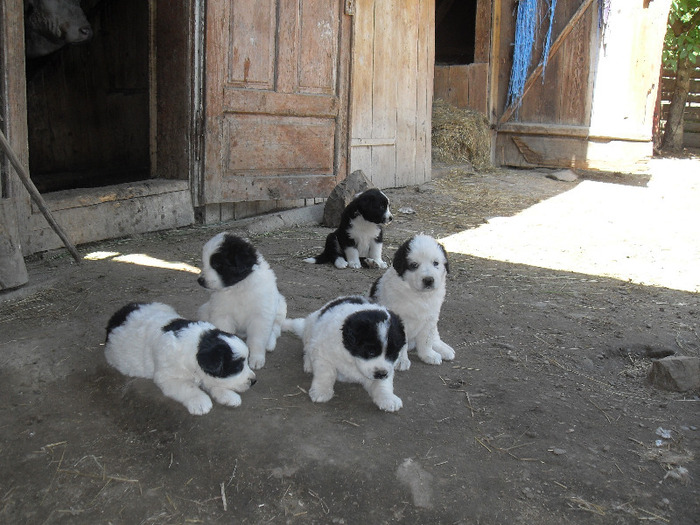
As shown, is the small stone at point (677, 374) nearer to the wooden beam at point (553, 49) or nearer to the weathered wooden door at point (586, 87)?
the weathered wooden door at point (586, 87)

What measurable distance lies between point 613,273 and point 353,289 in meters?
2.72

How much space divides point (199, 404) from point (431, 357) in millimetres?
1582

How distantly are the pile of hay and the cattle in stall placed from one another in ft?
23.1

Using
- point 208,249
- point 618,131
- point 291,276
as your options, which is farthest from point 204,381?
point 618,131

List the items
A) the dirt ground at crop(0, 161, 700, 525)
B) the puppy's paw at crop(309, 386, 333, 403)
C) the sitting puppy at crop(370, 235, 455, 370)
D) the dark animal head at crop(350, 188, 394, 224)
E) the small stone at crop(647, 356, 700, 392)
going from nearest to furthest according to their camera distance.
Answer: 1. the dirt ground at crop(0, 161, 700, 525)
2. the puppy's paw at crop(309, 386, 333, 403)
3. the small stone at crop(647, 356, 700, 392)
4. the sitting puppy at crop(370, 235, 455, 370)
5. the dark animal head at crop(350, 188, 394, 224)

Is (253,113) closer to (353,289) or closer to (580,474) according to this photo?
(353,289)

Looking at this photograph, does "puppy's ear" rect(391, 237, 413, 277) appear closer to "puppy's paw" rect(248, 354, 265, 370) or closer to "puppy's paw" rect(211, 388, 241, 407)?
"puppy's paw" rect(248, 354, 265, 370)

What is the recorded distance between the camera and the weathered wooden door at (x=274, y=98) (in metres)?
7.96

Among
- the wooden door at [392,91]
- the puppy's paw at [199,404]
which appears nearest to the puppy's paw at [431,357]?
the puppy's paw at [199,404]

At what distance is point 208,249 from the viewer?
435cm

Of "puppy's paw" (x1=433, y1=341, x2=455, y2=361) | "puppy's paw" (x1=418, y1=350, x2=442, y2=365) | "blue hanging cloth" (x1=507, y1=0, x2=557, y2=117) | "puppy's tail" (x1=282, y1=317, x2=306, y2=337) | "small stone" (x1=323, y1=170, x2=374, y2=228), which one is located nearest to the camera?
"puppy's paw" (x1=418, y1=350, x2=442, y2=365)

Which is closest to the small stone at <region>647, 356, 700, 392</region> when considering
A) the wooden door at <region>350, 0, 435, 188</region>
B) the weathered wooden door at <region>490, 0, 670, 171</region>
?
the wooden door at <region>350, 0, 435, 188</region>

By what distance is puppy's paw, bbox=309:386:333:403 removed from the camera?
3.91 metres

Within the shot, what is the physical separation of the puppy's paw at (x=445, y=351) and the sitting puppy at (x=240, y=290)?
3.63ft
